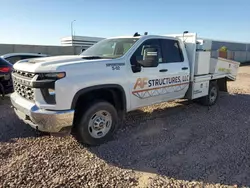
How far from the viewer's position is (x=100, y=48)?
5.21 meters

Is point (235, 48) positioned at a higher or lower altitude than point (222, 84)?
higher

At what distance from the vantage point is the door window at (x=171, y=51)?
17.3ft

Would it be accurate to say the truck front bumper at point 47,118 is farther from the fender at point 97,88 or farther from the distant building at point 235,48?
the distant building at point 235,48

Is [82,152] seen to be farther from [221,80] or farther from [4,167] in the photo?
[221,80]

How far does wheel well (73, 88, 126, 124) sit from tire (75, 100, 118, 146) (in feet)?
0.46

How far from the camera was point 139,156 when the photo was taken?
12.4ft

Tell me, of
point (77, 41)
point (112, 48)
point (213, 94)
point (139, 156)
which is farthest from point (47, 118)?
point (77, 41)

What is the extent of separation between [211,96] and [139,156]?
13.6ft

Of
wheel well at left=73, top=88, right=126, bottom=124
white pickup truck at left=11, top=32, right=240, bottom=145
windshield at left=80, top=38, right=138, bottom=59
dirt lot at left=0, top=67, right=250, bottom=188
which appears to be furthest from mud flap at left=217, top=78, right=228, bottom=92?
wheel well at left=73, top=88, right=126, bottom=124

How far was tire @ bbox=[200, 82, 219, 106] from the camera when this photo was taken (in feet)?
22.4

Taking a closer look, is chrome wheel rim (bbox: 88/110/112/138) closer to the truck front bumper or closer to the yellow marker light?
the truck front bumper

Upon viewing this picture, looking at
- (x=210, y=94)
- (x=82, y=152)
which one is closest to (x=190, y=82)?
(x=210, y=94)

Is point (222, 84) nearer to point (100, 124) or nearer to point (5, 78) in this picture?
point (100, 124)

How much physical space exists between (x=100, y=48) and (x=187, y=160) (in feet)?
9.95
